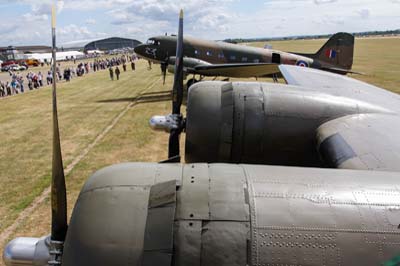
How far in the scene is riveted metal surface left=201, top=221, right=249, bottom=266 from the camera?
3.02 meters

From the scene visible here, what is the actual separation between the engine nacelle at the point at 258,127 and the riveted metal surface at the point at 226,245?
354 cm

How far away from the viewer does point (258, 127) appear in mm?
6594

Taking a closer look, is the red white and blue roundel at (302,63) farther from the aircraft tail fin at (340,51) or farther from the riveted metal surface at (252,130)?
the riveted metal surface at (252,130)

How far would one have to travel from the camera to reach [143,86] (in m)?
30.9

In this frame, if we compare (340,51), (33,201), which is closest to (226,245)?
(33,201)

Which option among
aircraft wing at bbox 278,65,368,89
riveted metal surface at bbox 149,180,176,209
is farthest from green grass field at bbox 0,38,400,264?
riveted metal surface at bbox 149,180,176,209

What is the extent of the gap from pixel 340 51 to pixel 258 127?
73.7ft

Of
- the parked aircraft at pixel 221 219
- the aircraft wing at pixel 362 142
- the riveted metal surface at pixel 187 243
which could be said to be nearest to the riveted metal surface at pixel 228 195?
the parked aircraft at pixel 221 219

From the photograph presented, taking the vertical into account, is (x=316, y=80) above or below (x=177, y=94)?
above

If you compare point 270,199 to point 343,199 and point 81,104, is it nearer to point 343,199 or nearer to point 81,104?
point 343,199

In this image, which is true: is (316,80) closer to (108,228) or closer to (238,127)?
(238,127)

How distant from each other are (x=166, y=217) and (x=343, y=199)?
1567 mm

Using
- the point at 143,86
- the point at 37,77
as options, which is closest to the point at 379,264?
the point at 143,86

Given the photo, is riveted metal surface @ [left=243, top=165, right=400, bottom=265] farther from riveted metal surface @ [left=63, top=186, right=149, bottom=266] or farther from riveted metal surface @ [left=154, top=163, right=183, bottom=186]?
riveted metal surface @ [left=63, top=186, right=149, bottom=266]
